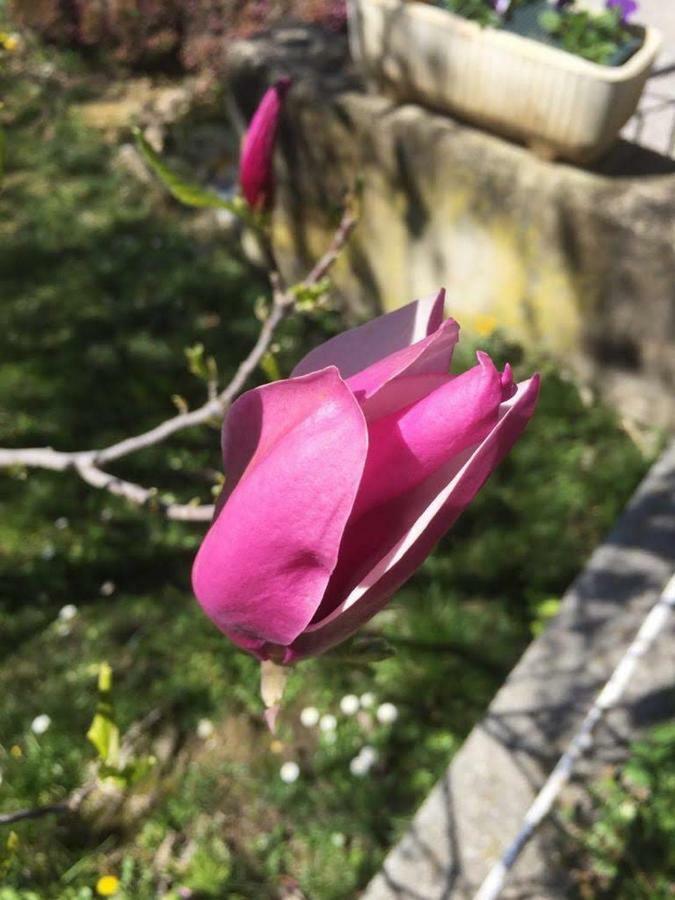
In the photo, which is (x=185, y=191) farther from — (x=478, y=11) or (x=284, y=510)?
(x=478, y=11)

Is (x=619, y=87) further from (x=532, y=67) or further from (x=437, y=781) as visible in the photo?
(x=437, y=781)

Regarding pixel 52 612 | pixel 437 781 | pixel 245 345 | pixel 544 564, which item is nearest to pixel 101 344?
pixel 245 345

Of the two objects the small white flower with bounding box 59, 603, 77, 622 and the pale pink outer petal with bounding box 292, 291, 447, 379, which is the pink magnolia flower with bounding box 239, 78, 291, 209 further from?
the small white flower with bounding box 59, 603, 77, 622

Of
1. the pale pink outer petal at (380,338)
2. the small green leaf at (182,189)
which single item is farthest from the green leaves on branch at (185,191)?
the pale pink outer petal at (380,338)

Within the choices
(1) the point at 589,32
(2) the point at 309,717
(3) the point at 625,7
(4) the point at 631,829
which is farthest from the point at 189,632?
(3) the point at 625,7

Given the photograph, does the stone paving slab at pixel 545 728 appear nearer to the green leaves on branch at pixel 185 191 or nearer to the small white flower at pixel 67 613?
the small white flower at pixel 67 613
